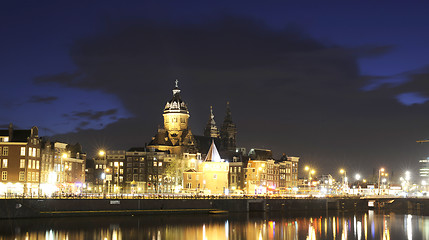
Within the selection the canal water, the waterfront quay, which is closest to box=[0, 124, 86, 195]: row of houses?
the waterfront quay

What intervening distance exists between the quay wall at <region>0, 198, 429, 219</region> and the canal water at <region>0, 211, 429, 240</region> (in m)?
3.40

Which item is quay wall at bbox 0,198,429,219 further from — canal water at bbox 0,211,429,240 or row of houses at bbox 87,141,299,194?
row of houses at bbox 87,141,299,194

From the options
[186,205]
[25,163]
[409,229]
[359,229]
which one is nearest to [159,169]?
[186,205]

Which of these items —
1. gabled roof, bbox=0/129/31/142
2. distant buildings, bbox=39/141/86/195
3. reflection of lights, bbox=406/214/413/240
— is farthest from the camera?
distant buildings, bbox=39/141/86/195

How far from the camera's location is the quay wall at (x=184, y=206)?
104 meters

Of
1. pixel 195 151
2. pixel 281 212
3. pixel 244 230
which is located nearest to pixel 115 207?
pixel 244 230

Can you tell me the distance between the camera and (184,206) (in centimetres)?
12375

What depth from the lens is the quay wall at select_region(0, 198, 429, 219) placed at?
340 ft

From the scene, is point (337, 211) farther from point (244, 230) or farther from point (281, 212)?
point (244, 230)

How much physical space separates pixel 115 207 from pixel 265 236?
3421 centimetres

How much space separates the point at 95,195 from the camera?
119188 millimetres

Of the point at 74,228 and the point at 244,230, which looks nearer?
the point at 74,228

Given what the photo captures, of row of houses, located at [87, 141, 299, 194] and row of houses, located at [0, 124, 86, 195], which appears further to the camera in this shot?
row of houses, located at [87, 141, 299, 194]

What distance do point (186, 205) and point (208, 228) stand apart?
25985 mm
